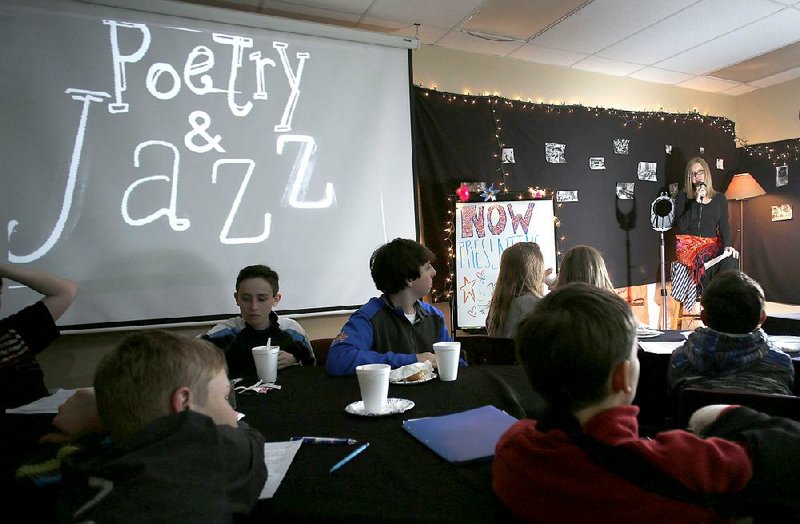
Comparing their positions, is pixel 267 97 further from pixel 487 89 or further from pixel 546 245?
pixel 546 245

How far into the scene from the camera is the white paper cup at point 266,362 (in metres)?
1.66

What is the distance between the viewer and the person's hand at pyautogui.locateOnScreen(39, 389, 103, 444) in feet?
3.37

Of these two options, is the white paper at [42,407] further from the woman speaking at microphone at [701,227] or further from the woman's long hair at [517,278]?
the woman speaking at microphone at [701,227]

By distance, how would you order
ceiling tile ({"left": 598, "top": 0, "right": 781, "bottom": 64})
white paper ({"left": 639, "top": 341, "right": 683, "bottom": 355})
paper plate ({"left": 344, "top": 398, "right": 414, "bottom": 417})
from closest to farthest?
1. paper plate ({"left": 344, "top": 398, "right": 414, "bottom": 417})
2. white paper ({"left": 639, "top": 341, "right": 683, "bottom": 355})
3. ceiling tile ({"left": 598, "top": 0, "right": 781, "bottom": 64})

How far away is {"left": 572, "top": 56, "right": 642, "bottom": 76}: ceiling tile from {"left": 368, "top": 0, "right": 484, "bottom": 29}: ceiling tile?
59.1 inches

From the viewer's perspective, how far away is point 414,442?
1107mm

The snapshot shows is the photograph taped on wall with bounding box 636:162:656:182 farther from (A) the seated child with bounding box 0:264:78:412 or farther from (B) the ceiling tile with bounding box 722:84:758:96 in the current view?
(A) the seated child with bounding box 0:264:78:412

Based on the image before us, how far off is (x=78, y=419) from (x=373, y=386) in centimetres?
64

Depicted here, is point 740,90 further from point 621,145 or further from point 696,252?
point 696,252

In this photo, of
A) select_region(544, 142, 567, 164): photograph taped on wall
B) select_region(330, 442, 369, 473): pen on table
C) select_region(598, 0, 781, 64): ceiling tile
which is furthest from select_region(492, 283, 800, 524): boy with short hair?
select_region(544, 142, 567, 164): photograph taped on wall

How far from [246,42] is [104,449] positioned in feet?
9.11

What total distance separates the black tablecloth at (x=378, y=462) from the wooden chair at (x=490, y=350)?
0.50 m

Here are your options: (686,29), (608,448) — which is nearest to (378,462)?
(608,448)

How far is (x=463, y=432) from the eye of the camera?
3.70ft
